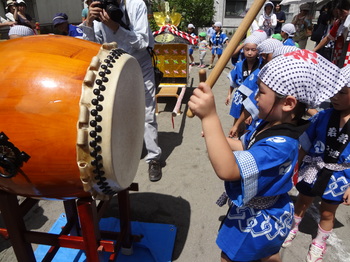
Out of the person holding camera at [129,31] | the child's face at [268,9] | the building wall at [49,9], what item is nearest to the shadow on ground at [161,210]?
the person holding camera at [129,31]

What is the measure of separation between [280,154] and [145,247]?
4.08ft

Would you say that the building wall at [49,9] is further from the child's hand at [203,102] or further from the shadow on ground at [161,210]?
the child's hand at [203,102]

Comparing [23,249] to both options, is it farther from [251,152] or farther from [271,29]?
[271,29]

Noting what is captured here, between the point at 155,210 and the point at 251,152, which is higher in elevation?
the point at 251,152

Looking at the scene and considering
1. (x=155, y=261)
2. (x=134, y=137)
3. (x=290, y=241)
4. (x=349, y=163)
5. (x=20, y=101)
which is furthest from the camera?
A: (x=290, y=241)

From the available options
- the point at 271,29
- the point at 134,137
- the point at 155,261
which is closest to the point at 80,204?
the point at 134,137

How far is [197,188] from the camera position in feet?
8.48

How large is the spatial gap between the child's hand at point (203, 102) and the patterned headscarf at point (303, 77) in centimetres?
27

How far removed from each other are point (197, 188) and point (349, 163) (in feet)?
4.30

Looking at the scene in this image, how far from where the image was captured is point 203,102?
104cm

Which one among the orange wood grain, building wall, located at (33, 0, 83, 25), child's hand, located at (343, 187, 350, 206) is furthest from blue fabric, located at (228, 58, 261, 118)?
building wall, located at (33, 0, 83, 25)

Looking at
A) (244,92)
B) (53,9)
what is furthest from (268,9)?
(53,9)

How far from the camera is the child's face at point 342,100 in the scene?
152cm

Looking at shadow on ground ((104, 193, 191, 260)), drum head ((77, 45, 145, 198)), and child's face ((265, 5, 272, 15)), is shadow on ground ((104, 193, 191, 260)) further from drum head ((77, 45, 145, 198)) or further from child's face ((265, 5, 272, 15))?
child's face ((265, 5, 272, 15))
